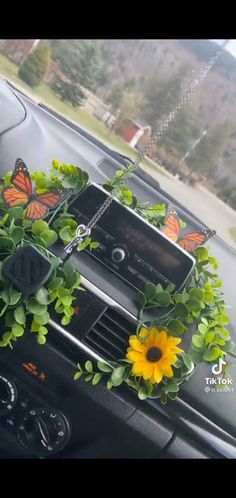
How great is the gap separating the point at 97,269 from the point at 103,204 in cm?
17

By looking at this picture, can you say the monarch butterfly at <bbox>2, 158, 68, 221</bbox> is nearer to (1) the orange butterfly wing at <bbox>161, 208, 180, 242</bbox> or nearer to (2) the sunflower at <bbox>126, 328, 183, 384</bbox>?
(1) the orange butterfly wing at <bbox>161, 208, 180, 242</bbox>

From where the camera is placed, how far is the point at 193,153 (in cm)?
174

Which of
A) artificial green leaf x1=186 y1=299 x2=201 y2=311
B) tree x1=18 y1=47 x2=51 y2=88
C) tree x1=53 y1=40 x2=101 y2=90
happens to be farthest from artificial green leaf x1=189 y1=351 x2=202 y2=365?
tree x1=18 y1=47 x2=51 y2=88

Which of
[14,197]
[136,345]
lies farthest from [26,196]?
[136,345]

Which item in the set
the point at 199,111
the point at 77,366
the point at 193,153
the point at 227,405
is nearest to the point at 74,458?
the point at 77,366

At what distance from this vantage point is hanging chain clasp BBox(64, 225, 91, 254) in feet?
5.05

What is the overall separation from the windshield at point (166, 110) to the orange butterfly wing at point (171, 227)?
10 centimetres

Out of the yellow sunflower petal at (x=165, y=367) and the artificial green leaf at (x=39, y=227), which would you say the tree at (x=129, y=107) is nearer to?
the artificial green leaf at (x=39, y=227)

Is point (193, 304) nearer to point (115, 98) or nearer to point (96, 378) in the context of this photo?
point (96, 378)

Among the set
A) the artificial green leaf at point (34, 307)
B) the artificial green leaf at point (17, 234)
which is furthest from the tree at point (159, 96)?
the artificial green leaf at point (34, 307)

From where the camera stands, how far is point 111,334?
1547 millimetres

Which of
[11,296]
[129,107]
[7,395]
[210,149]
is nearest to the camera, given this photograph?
[11,296]

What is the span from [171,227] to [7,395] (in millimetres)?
626
